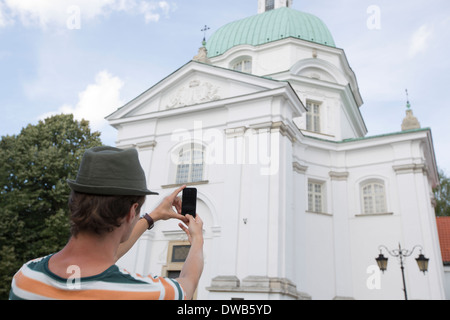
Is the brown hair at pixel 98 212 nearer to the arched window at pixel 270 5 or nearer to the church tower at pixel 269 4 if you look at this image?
the church tower at pixel 269 4

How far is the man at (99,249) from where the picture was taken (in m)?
1.36

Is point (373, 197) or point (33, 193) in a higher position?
point (33, 193)

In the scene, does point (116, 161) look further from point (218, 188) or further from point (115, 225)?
point (218, 188)

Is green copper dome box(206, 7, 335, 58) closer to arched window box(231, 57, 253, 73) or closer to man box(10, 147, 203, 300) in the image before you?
arched window box(231, 57, 253, 73)

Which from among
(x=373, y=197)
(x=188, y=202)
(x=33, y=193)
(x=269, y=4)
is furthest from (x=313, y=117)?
(x=188, y=202)

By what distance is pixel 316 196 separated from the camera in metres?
20.3

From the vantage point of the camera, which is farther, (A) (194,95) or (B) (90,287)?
(A) (194,95)

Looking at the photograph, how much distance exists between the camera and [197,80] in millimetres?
19641

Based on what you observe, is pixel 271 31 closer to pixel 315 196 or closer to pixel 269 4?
pixel 269 4

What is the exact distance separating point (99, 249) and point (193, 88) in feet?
61.1
